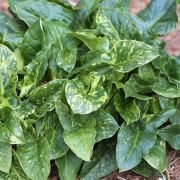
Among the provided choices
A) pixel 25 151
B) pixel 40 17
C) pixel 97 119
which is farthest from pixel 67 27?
pixel 25 151

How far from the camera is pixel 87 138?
249 cm

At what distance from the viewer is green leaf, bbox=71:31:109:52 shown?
267 cm

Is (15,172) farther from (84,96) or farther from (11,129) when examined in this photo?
(84,96)

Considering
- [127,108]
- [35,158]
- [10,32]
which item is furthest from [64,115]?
[10,32]

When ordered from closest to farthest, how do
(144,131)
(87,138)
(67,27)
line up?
(87,138)
(144,131)
(67,27)

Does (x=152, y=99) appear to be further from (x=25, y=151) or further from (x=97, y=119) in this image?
(x=25, y=151)

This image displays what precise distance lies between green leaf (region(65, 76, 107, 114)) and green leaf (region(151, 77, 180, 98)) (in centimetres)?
33

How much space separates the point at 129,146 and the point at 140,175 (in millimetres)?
260

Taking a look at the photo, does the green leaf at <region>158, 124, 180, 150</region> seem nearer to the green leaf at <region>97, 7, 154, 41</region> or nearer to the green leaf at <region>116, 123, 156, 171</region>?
the green leaf at <region>116, 123, 156, 171</region>

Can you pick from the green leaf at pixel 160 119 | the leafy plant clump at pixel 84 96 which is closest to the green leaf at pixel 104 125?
the leafy plant clump at pixel 84 96

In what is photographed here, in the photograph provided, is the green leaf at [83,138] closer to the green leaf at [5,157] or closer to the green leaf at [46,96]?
the green leaf at [46,96]

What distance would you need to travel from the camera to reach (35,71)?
2646 millimetres

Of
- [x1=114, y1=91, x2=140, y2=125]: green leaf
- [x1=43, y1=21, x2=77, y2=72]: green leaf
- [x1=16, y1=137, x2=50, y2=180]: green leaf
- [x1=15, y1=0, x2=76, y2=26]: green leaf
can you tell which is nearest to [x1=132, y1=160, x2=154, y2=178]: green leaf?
[x1=114, y1=91, x2=140, y2=125]: green leaf

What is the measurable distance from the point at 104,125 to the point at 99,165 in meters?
0.23
